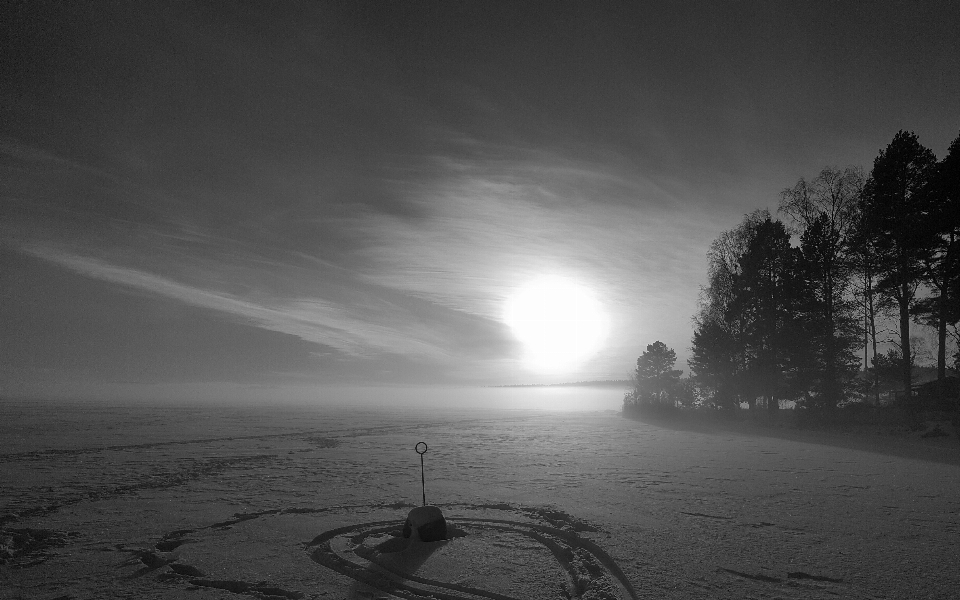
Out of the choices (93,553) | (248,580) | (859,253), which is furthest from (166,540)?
(859,253)

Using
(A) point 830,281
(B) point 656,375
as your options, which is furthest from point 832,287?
(B) point 656,375

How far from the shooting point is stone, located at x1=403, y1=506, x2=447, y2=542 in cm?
796

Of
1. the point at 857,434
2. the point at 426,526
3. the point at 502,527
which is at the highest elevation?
the point at 426,526

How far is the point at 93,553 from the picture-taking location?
303 inches

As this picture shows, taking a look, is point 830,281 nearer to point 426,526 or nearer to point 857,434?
point 857,434

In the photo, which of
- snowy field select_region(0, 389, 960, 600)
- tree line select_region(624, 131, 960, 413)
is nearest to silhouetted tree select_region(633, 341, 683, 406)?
tree line select_region(624, 131, 960, 413)

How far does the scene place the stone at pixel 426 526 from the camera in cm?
796

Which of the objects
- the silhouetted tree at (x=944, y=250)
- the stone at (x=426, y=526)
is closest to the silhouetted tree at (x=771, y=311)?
the silhouetted tree at (x=944, y=250)

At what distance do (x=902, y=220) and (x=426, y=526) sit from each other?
2682 centimetres

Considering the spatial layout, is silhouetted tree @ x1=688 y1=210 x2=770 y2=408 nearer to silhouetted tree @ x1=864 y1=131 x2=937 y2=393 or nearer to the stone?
silhouetted tree @ x1=864 y1=131 x2=937 y2=393

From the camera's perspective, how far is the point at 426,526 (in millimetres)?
7969

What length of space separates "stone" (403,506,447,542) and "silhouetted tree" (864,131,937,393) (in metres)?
24.9

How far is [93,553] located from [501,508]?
712 centimetres

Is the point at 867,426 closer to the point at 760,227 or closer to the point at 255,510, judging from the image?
the point at 760,227
